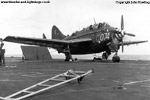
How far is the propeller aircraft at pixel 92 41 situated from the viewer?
2870 centimetres

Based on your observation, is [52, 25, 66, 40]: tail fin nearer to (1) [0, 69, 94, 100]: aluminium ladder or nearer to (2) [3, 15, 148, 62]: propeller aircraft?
(2) [3, 15, 148, 62]: propeller aircraft

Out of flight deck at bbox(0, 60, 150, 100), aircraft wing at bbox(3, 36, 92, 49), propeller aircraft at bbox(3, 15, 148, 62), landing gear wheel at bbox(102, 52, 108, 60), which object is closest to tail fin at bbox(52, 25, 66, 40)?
propeller aircraft at bbox(3, 15, 148, 62)

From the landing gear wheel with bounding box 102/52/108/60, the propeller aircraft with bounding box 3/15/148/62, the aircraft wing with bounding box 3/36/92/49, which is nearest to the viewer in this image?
the propeller aircraft with bounding box 3/15/148/62

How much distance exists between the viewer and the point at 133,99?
6035 millimetres

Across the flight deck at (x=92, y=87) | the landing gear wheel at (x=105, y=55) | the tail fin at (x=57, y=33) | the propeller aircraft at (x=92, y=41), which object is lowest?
the flight deck at (x=92, y=87)

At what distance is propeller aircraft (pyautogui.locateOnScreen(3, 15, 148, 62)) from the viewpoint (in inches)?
1130

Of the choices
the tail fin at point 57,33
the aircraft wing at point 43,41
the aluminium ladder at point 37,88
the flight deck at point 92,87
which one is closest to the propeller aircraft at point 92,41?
the aircraft wing at point 43,41

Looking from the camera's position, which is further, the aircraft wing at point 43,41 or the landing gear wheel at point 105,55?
the landing gear wheel at point 105,55

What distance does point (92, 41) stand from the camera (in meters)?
31.3

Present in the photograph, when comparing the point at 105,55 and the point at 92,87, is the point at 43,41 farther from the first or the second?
the point at 92,87

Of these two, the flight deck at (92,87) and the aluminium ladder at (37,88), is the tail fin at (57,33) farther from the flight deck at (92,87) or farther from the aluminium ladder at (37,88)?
the aluminium ladder at (37,88)

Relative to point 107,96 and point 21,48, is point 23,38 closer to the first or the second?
point 21,48

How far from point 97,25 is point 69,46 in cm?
568

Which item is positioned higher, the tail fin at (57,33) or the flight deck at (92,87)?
the tail fin at (57,33)
